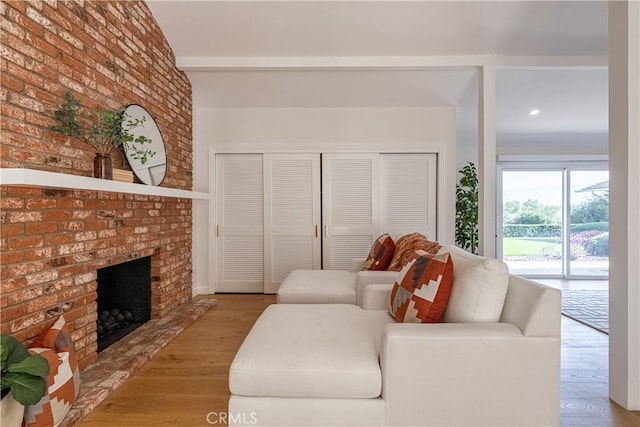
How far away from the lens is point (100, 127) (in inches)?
93.6

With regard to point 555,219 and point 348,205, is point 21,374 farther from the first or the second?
point 555,219

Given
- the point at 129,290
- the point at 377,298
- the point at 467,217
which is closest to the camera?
the point at 377,298

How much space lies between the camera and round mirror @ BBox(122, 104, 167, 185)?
2.81 meters

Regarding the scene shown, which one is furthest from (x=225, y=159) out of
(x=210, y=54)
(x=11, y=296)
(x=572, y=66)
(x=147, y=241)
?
(x=572, y=66)

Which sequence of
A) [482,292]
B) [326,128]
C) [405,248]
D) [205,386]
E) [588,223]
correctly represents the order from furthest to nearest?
[588,223] → [326,128] → [405,248] → [205,386] → [482,292]

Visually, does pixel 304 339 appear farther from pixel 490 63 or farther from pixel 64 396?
pixel 490 63

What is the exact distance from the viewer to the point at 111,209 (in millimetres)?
2533

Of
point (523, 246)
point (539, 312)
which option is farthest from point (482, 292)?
point (523, 246)

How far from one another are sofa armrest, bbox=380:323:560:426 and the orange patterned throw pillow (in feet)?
0.70

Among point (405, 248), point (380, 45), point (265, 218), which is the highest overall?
point (380, 45)

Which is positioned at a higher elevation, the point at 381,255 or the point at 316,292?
the point at 381,255

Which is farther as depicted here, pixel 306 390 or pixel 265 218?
pixel 265 218

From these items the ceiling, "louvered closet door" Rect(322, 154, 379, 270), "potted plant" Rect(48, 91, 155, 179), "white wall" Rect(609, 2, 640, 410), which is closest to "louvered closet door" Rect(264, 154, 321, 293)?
"louvered closet door" Rect(322, 154, 379, 270)

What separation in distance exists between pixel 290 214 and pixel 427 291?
112 inches
